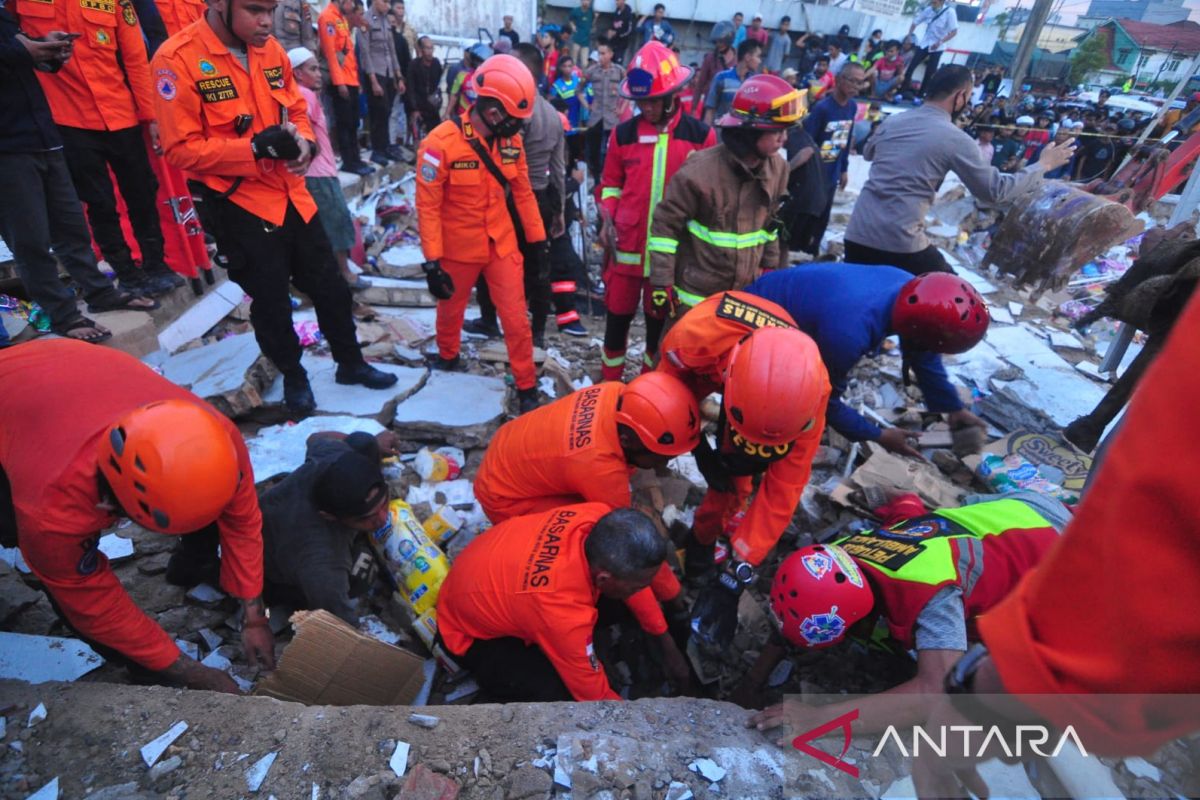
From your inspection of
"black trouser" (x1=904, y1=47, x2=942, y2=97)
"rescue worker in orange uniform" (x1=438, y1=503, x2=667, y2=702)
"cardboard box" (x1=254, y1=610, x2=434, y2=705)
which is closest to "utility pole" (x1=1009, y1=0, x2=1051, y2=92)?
"black trouser" (x1=904, y1=47, x2=942, y2=97)

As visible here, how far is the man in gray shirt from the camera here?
3.63 m

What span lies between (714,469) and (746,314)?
73 cm

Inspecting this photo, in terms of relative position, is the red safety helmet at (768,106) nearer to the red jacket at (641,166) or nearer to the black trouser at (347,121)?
the red jacket at (641,166)

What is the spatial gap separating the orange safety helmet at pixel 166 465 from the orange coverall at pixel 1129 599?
180 cm

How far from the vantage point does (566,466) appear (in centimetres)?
Answer: 254

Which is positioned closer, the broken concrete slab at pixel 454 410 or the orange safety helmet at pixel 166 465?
the orange safety helmet at pixel 166 465

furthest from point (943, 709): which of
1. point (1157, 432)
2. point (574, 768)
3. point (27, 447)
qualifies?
point (27, 447)

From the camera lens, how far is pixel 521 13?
1452 centimetres

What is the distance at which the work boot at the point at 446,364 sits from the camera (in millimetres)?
4289

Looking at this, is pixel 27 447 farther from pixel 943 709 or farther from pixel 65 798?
pixel 943 709

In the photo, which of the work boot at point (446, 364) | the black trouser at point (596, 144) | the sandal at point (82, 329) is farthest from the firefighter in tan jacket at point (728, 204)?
the black trouser at point (596, 144)

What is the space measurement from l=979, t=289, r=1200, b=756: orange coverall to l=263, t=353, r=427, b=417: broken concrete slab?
339 centimetres

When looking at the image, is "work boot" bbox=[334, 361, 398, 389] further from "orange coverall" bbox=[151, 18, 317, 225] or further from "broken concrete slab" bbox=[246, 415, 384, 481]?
"orange coverall" bbox=[151, 18, 317, 225]

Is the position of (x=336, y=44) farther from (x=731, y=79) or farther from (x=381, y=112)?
(x=731, y=79)
